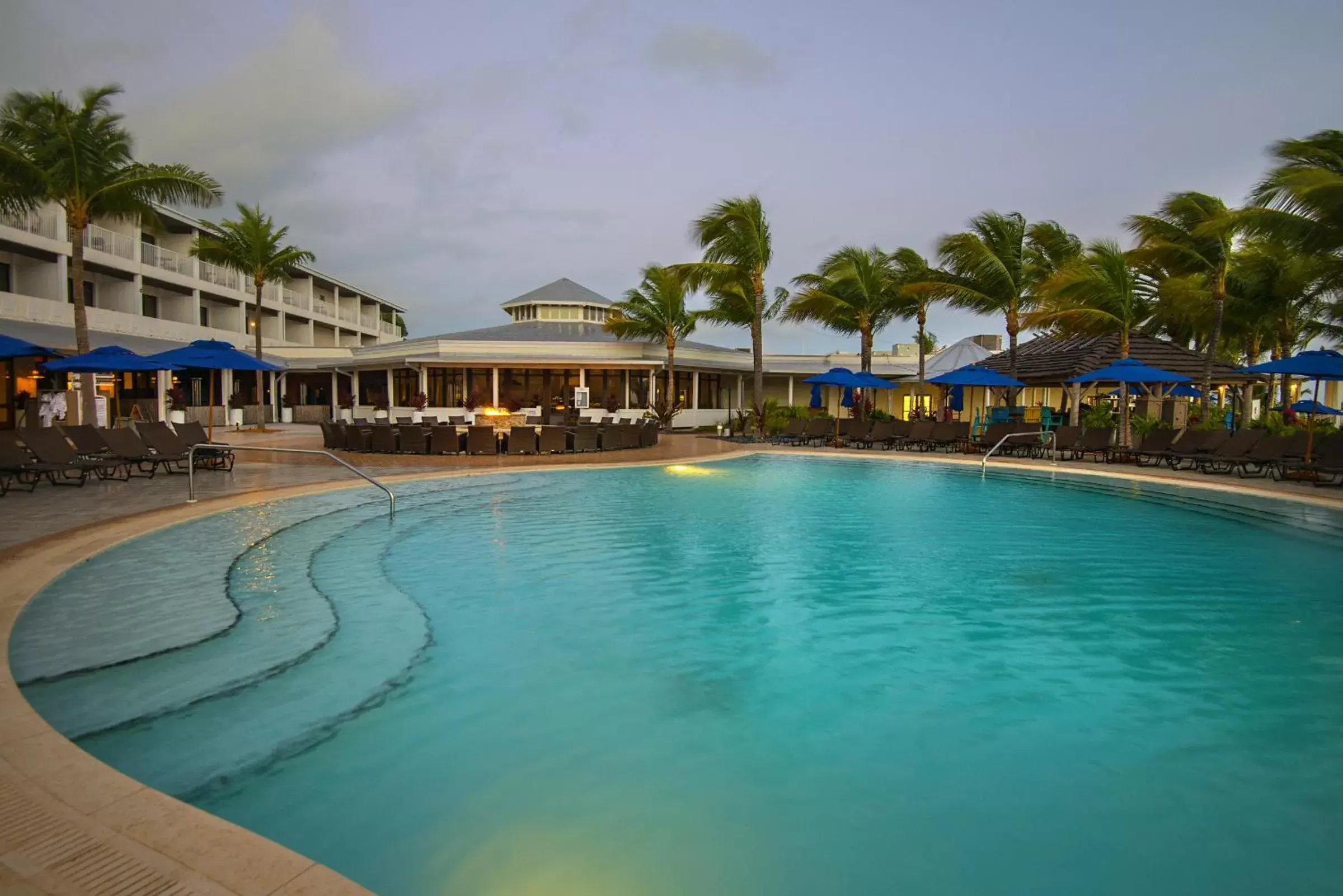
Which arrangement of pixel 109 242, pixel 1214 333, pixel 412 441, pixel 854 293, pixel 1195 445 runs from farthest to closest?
pixel 109 242, pixel 854 293, pixel 1214 333, pixel 412 441, pixel 1195 445

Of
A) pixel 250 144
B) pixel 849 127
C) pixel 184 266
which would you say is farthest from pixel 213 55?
pixel 849 127

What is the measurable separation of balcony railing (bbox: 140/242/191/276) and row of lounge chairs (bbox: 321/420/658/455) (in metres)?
18.2

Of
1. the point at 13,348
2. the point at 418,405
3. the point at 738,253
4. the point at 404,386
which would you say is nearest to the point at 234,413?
the point at 404,386

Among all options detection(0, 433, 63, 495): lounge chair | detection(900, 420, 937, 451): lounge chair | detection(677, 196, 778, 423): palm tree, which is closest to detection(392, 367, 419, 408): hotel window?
detection(677, 196, 778, 423): palm tree

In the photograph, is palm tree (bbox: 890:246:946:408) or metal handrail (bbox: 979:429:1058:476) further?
palm tree (bbox: 890:246:946:408)

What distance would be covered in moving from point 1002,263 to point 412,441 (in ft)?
57.9

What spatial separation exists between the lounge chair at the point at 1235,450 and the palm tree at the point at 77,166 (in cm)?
2376

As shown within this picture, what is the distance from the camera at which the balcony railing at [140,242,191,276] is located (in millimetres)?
30156

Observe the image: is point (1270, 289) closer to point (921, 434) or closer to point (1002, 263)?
point (1002, 263)

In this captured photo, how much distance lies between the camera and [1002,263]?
894 inches

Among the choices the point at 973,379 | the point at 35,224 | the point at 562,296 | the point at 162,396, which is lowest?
the point at 162,396

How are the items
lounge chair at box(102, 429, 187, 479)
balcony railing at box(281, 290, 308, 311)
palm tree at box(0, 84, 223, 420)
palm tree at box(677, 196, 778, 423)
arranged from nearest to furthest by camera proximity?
lounge chair at box(102, 429, 187, 479) → palm tree at box(0, 84, 223, 420) → palm tree at box(677, 196, 778, 423) → balcony railing at box(281, 290, 308, 311)

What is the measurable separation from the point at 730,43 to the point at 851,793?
25647 millimetres

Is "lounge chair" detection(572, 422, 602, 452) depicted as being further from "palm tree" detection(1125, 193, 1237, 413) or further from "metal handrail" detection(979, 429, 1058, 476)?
"palm tree" detection(1125, 193, 1237, 413)
